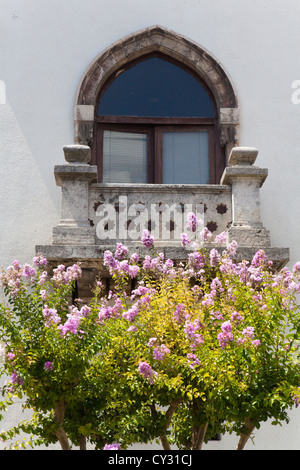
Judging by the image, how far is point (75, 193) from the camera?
958 centimetres

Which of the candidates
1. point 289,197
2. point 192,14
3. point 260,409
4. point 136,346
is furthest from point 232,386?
point 192,14

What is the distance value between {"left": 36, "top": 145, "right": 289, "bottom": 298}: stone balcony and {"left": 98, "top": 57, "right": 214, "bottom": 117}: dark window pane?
5.72 feet

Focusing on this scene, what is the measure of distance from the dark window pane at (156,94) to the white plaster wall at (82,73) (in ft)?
1.79

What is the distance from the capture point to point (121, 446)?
23.1 ft

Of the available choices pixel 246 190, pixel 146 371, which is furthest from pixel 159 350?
pixel 246 190

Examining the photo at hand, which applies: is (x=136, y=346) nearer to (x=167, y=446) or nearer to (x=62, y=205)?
(x=167, y=446)

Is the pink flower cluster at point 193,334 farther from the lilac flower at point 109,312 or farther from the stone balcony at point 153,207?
the stone balcony at point 153,207

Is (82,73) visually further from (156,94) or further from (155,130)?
(155,130)

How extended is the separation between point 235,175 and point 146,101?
2.37 metres

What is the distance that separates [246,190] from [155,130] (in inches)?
82.1

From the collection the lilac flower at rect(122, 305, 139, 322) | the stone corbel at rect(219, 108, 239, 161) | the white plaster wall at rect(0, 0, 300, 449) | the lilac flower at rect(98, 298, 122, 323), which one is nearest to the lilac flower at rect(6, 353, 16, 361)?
the lilac flower at rect(98, 298, 122, 323)

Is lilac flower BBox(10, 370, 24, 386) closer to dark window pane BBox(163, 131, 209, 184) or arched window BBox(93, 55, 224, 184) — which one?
arched window BBox(93, 55, 224, 184)

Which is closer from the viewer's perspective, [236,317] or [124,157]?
[236,317]

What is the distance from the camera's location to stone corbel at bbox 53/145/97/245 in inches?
369
